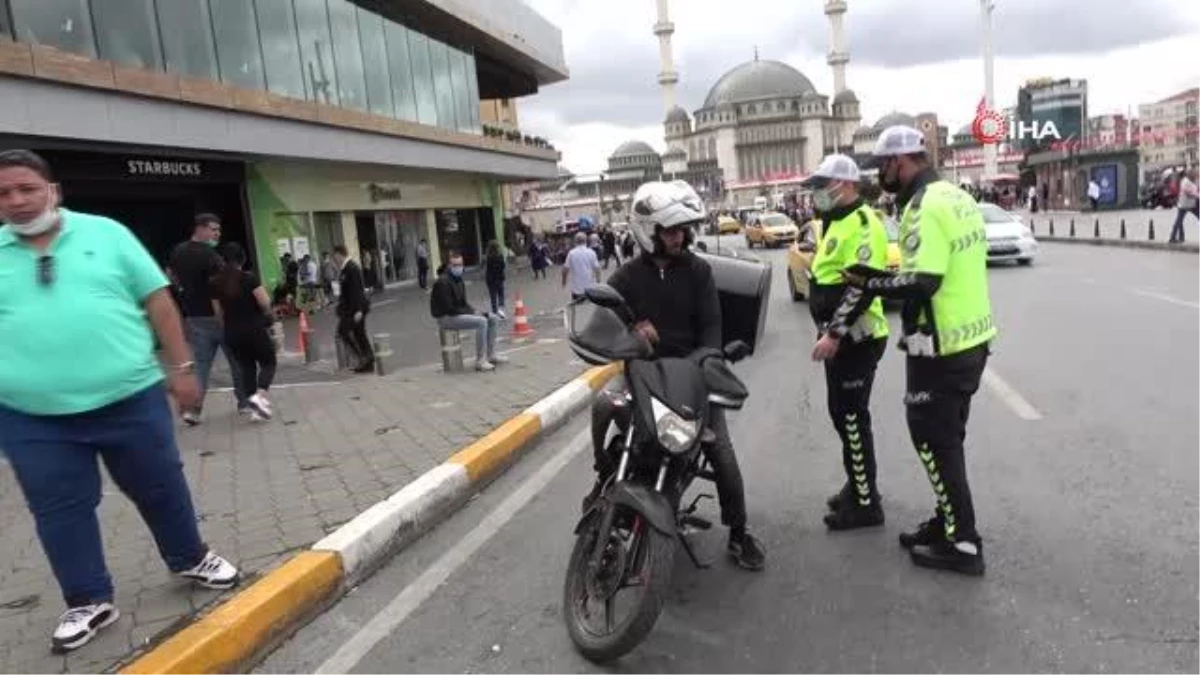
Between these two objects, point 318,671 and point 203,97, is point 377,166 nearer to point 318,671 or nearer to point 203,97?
point 203,97

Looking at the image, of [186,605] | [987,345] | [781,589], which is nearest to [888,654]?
[781,589]

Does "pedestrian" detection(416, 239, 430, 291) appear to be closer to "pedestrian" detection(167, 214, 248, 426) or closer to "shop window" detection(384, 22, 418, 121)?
"shop window" detection(384, 22, 418, 121)

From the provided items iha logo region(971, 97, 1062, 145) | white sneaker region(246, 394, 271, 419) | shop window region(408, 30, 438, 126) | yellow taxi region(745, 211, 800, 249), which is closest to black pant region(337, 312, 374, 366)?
white sneaker region(246, 394, 271, 419)

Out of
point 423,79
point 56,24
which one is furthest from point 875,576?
point 423,79

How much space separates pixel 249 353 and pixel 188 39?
13.2m

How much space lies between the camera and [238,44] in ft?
66.0

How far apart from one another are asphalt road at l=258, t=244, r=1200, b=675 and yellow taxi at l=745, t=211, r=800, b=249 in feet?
111

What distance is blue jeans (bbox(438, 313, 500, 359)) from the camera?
10438 mm

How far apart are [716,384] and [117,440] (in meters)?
2.38

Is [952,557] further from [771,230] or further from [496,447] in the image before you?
[771,230]

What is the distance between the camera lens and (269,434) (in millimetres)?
7461

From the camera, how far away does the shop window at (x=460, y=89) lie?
3259 cm

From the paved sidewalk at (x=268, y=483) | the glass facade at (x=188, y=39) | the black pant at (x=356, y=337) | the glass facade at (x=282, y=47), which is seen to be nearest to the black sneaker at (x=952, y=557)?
the paved sidewalk at (x=268, y=483)

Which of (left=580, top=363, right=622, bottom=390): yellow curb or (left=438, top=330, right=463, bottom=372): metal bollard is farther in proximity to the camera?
(left=438, top=330, right=463, bottom=372): metal bollard
